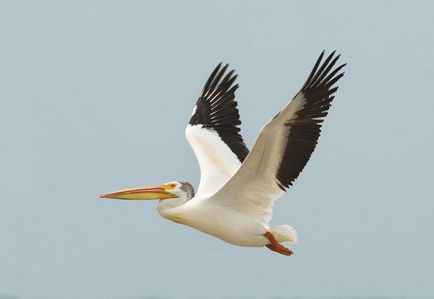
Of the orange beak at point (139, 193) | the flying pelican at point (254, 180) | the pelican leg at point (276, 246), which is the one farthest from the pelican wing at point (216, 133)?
the pelican leg at point (276, 246)

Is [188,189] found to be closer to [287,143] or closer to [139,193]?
[139,193]

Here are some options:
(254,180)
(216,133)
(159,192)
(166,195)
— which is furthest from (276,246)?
(216,133)

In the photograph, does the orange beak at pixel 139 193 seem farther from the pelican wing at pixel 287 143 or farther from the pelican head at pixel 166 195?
the pelican wing at pixel 287 143

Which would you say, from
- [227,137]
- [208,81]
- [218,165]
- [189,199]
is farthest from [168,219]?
[208,81]

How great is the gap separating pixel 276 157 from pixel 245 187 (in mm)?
649

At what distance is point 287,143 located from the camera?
1228cm

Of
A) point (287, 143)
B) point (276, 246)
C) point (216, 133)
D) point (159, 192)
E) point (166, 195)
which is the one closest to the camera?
point (287, 143)

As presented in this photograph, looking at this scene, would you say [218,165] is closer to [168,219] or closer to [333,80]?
[168,219]

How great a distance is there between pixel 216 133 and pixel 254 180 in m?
2.83

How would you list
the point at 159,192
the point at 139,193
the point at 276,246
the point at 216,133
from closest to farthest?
the point at 276,246
the point at 159,192
the point at 139,193
the point at 216,133

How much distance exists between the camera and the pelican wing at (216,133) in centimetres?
1429

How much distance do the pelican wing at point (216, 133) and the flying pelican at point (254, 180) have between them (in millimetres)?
15

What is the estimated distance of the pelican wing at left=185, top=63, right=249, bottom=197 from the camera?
1429 centimetres

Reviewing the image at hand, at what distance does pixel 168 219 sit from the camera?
13.3m
